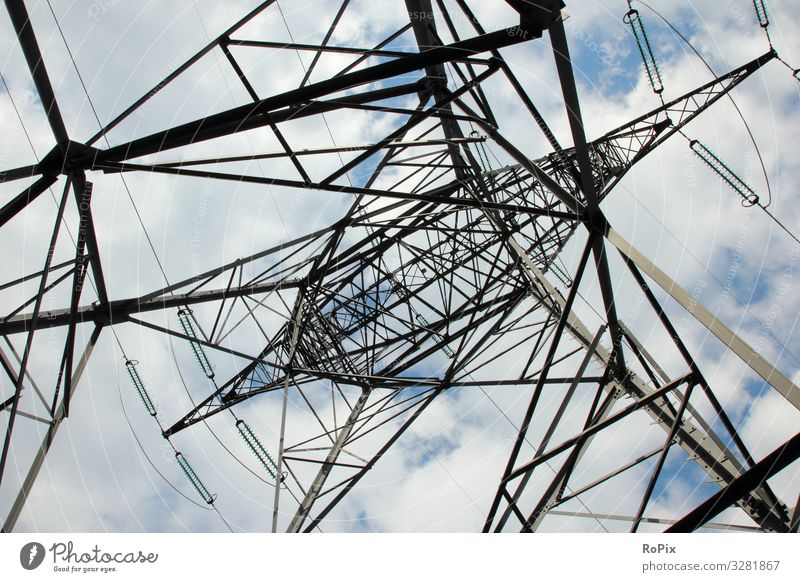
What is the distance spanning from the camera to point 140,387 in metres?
11.5

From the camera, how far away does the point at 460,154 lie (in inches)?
422

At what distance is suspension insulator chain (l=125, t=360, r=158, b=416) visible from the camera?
11.3 metres
